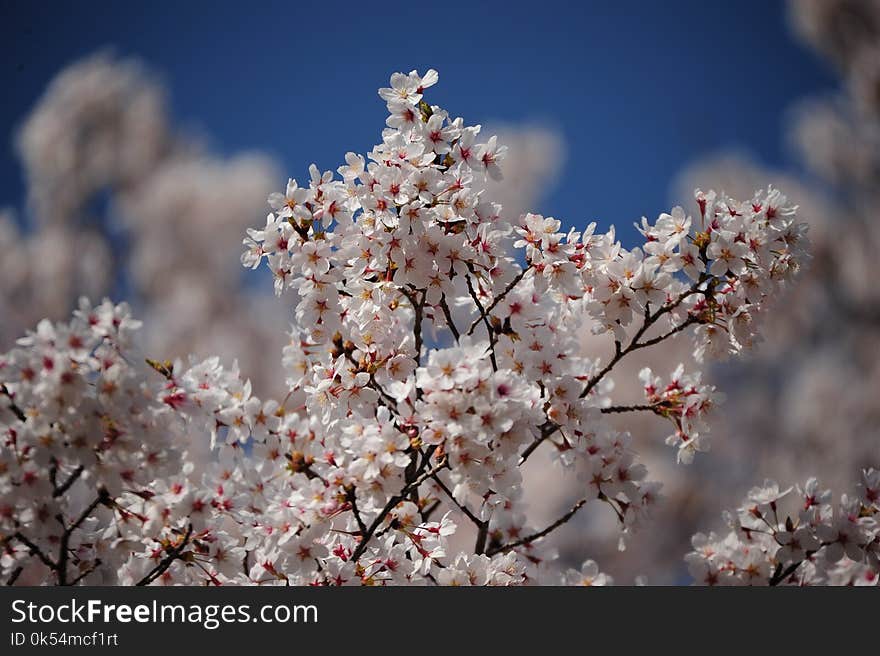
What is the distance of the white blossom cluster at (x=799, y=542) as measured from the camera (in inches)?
51.6

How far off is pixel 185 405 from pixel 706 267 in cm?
82

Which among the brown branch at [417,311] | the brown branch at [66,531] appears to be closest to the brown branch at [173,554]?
the brown branch at [66,531]

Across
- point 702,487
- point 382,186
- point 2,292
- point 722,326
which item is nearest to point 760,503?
point 722,326

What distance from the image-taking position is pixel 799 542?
4.35 feet

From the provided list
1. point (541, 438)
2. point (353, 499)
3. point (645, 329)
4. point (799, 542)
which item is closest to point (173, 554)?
point (353, 499)

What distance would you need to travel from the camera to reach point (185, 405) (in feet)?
3.44

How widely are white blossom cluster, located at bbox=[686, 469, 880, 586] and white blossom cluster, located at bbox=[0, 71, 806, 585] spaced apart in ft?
0.80

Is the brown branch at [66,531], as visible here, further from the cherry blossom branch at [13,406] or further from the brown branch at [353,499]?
the brown branch at [353,499]

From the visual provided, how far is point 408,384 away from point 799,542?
2.53 feet

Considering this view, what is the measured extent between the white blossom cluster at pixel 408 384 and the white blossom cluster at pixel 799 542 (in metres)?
0.24

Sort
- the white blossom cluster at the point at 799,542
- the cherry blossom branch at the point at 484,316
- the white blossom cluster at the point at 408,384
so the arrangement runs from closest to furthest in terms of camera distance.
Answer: the white blossom cluster at the point at 408,384 → the cherry blossom branch at the point at 484,316 → the white blossom cluster at the point at 799,542

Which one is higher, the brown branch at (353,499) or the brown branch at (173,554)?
the brown branch at (353,499)
